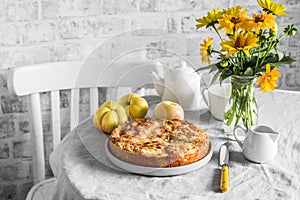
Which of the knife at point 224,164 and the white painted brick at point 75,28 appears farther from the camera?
the white painted brick at point 75,28

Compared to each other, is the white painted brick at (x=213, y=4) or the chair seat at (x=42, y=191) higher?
the white painted brick at (x=213, y=4)

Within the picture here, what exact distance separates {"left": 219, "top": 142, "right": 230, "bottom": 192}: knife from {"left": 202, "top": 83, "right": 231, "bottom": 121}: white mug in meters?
0.15

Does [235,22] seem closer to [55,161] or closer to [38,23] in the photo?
[55,161]

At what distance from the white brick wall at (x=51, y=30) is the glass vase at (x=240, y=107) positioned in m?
0.78

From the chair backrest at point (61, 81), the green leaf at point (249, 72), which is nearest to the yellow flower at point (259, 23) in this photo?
the green leaf at point (249, 72)

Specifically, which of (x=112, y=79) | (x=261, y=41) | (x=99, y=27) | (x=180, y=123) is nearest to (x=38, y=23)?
(x=99, y=27)

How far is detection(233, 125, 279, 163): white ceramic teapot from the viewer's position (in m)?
1.23

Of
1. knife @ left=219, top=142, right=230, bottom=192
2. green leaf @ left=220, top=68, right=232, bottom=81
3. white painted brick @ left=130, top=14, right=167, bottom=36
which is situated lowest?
knife @ left=219, top=142, right=230, bottom=192

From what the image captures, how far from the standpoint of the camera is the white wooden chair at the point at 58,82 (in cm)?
147

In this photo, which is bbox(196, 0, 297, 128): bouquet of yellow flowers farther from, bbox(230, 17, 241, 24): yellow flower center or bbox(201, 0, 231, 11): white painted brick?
bbox(201, 0, 231, 11): white painted brick

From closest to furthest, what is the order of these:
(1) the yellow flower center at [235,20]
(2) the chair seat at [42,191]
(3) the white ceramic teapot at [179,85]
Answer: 1. (1) the yellow flower center at [235,20]
2. (3) the white ceramic teapot at [179,85]
3. (2) the chair seat at [42,191]

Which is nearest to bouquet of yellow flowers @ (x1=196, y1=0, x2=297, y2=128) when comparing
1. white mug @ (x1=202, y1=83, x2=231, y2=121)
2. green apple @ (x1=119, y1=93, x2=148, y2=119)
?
white mug @ (x1=202, y1=83, x2=231, y2=121)

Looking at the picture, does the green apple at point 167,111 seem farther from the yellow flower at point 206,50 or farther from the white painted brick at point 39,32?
the white painted brick at point 39,32

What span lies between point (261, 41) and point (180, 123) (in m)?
0.32
